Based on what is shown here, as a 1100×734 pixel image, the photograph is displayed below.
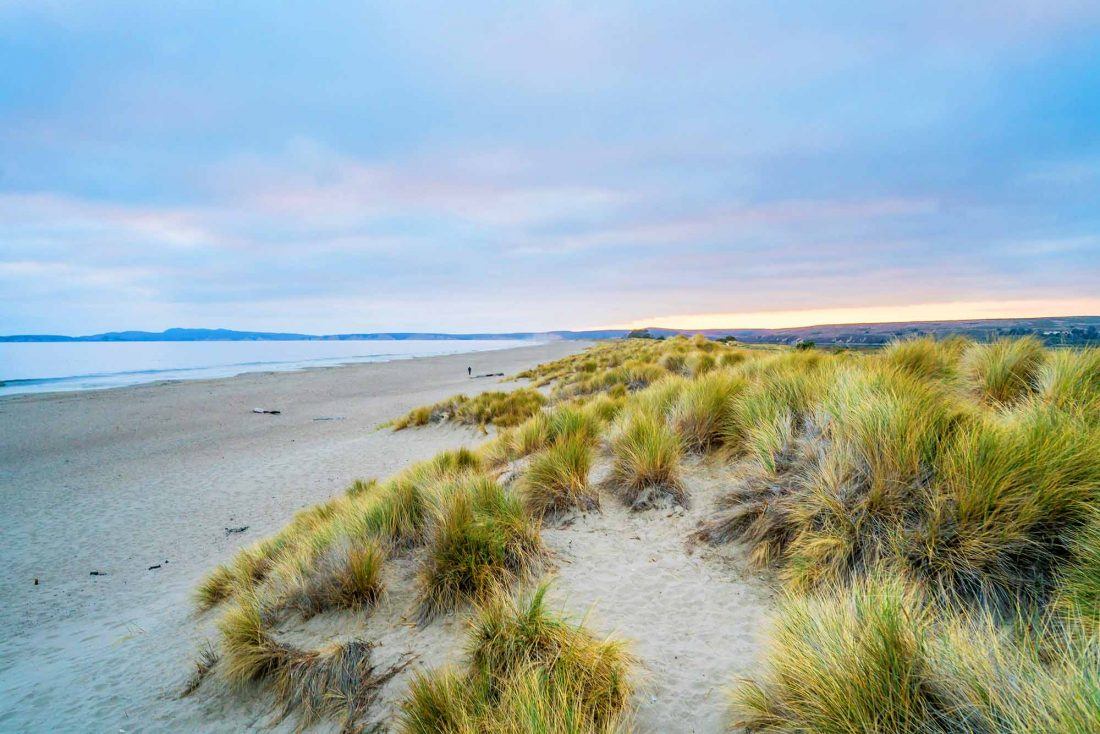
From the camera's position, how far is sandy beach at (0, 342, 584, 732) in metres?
4.14

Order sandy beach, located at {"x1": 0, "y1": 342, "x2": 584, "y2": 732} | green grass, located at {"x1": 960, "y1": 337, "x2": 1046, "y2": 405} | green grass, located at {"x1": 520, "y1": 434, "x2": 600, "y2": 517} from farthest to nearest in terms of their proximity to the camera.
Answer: green grass, located at {"x1": 960, "y1": 337, "x2": 1046, "y2": 405} → green grass, located at {"x1": 520, "y1": 434, "x2": 600, "y2": 517} → sandy beach, located at {"x1": 0, "y1": 342, "x2": 584, "y2": 732}

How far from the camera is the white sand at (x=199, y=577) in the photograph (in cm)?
312

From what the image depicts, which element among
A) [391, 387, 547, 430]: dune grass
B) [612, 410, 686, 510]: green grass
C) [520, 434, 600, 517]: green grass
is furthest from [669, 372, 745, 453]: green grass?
[391, 387, 547, 430]: dune grass

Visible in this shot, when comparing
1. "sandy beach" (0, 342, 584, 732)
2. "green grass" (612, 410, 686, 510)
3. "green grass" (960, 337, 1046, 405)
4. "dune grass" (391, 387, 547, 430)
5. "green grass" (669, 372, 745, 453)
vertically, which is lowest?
"sandy beach" (0, 342, 584, 732)

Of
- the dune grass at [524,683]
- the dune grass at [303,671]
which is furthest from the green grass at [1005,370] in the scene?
the dune grass at [303,671]

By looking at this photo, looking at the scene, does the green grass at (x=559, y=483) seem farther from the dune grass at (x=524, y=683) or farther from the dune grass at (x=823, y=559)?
the dune grass at (x=524, y=683)

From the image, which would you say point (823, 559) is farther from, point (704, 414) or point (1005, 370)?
point (1005, 370)

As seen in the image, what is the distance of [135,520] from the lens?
9484mm

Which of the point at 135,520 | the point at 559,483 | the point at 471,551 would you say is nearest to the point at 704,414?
the point at 559,483

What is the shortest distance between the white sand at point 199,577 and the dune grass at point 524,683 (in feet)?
0.88

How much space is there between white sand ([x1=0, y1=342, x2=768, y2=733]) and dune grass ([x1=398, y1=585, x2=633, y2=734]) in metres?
0.27

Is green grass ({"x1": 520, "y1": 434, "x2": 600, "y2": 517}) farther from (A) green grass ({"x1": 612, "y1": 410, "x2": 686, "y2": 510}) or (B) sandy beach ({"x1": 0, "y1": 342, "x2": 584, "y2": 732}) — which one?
(B) sandy beach ({"x1": 0, "y1": 342, "x2": 584, "y2": 732})

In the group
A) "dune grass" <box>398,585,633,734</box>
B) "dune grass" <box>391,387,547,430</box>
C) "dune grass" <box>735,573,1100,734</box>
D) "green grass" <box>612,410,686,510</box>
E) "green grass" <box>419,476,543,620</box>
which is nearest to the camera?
"dune grass" <box>735,573,1100,734</box>

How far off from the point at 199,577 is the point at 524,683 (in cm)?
711
